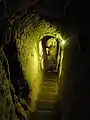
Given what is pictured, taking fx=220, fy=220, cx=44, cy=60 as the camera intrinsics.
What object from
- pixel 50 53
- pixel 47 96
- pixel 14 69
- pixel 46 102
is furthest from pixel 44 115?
pixel 50 53

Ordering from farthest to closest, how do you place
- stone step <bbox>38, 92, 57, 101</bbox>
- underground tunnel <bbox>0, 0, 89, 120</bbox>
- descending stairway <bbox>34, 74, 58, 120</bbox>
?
stone step <bbox>38, 92, 57, 101</bbox>
descending stairway <bbox>34, 74, 58, 120</bbox>
underground tunnel <bbox>0, 0, 89, 120</bbox>

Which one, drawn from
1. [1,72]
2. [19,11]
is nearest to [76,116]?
[1,72]

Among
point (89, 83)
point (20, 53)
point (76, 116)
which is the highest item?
point (20, 53)

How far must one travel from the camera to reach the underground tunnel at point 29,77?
4020mm

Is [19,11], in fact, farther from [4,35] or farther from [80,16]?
[80,16]

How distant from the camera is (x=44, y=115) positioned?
7438 mm

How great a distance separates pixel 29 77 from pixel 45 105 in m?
1.38

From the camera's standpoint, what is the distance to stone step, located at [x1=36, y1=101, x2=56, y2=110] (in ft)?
26.3

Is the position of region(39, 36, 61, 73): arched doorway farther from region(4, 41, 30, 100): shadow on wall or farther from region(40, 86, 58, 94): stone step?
region(4, 41, 30, 100): shadow on wall

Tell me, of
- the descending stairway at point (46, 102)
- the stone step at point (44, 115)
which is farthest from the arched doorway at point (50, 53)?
the stone step at point (44, 115)

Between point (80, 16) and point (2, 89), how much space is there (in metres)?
1.80

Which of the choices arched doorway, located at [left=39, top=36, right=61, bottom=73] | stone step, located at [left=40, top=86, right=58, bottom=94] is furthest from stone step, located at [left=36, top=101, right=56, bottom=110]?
arched doorway, located at [left=39, top=36, right=61, bottom=73]

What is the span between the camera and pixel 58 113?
300 inches

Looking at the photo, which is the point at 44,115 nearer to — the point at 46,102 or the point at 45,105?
the point at 45,105
